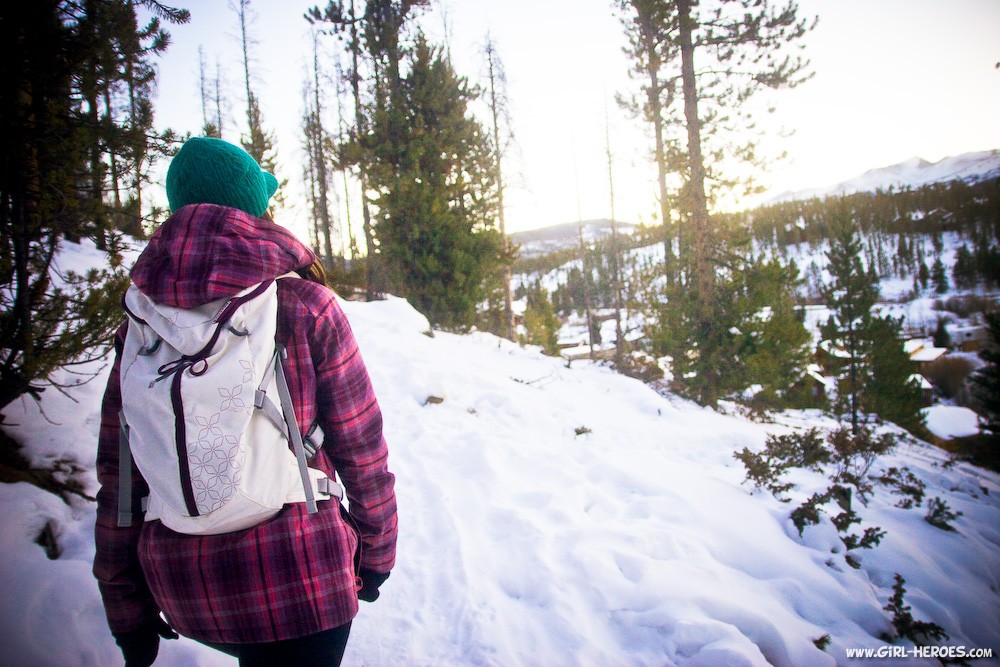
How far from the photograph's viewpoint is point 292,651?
3.66 ft

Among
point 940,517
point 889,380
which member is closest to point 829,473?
point 940,517

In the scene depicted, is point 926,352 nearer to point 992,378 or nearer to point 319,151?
point 992,378

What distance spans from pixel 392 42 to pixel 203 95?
52.2 feet

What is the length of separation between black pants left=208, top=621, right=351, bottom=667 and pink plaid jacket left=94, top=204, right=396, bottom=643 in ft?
0.19

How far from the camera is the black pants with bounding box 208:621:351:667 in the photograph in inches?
43.3

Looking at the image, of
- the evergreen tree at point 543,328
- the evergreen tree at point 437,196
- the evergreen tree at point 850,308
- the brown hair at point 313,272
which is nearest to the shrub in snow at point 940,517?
the brown hair at point 313,272

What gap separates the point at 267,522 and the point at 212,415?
32 cm

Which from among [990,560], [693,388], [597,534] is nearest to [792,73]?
[693,388]

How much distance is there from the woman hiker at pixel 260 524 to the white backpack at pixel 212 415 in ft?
0.17

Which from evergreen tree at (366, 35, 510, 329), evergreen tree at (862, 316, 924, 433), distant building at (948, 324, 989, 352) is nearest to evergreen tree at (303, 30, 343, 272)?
evergreen tree at (366, 35, 510, 329)

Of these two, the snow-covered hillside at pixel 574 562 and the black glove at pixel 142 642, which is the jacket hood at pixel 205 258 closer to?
the black glove at pixel 142 642

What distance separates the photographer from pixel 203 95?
20.7m

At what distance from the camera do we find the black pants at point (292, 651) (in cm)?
110

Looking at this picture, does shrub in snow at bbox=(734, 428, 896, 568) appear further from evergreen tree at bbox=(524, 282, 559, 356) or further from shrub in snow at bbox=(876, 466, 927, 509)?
evergreen tree at bbox=(524, 282, 559, 356)
